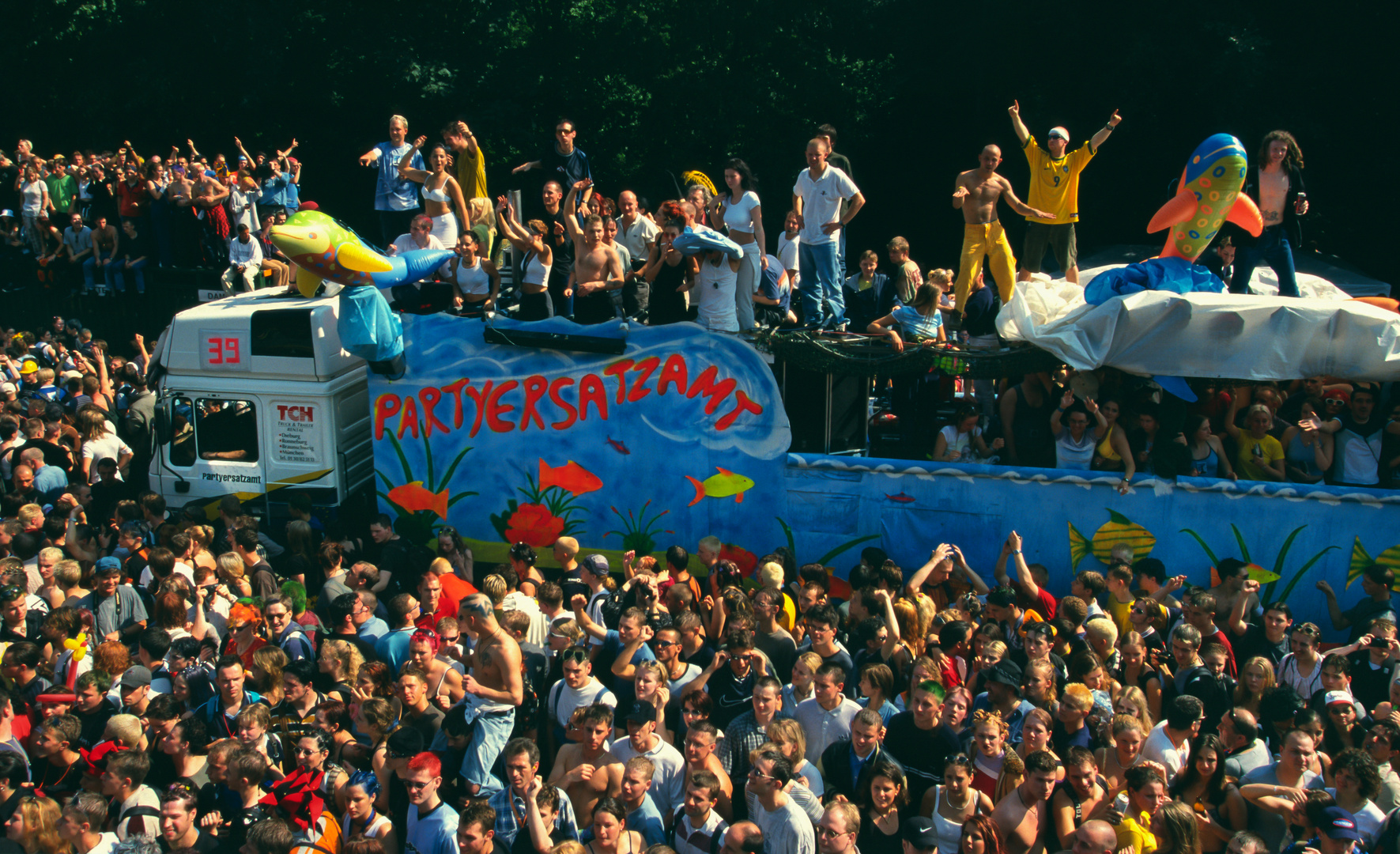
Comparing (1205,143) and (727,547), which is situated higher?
(1205,143)

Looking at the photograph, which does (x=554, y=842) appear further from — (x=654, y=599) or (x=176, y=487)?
(x=176, y=487)

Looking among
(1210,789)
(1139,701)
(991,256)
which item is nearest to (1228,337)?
(991,256)

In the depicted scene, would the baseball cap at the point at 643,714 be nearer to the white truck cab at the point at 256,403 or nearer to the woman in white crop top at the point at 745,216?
the woman in white crop top at the point at 745,216

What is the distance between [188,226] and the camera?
17.5 meters

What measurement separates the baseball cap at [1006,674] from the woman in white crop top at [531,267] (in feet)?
18.2

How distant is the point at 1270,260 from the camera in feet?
32.8

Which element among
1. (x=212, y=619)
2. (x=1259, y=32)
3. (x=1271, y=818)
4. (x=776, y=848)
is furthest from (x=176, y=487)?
(x=1259, y=32)

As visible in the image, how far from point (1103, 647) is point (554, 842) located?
3.64m

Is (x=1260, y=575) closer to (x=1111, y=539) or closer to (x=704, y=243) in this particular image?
(x=1111, y=539)

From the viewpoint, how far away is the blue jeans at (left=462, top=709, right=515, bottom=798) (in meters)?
6.42

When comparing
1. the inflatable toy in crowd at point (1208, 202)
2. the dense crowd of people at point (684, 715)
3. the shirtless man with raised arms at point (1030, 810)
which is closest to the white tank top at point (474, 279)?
the dense crowd of people at point (684, 715)

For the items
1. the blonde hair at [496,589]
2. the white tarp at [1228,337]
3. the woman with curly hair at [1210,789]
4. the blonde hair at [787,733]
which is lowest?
the woman with curly hair at [1210,789]

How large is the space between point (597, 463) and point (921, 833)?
540cm

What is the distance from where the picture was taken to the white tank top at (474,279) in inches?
439
